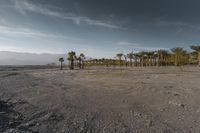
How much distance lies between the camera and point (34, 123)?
7164 millimetres

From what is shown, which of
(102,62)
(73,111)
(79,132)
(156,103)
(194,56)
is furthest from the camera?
(102,62)

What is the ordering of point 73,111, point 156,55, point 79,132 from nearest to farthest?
point 79,132 → point 73,111 → point 156,55

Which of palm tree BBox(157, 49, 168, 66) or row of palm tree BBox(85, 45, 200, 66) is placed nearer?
row of palm tree BBox(85, 45, 200, 66)

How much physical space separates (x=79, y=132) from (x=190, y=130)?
4.43 metres

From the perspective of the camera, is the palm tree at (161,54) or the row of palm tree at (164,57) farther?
the palm tree at (161,54)

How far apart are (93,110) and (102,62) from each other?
125m

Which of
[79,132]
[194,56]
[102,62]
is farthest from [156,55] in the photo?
[79,132]

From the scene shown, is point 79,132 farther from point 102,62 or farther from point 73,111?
point 102,62

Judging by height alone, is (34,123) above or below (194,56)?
below

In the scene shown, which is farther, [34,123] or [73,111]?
[73,111]

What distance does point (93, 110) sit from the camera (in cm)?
924

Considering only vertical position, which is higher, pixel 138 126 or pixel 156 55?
pixel 156 55

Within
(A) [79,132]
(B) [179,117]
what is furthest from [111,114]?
(B) [179,117]

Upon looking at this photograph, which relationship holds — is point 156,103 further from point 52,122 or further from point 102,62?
point 102,62
